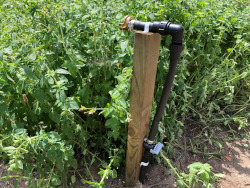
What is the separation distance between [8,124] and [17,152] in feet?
1.77

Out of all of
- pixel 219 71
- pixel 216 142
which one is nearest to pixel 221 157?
pixel 216 142

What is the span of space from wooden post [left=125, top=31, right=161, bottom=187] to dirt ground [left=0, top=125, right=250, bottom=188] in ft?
1.15

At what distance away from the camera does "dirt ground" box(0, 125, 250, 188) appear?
2053 mm

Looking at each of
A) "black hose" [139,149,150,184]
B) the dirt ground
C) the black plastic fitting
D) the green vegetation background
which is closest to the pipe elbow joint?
the black plastic fitting

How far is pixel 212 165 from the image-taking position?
240 centimetres

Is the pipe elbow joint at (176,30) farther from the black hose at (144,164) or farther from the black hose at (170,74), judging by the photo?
the black hose at (144,164)

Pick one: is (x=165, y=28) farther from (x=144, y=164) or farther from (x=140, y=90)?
(x=144, y=164)

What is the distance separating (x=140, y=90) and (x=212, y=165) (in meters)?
1.61

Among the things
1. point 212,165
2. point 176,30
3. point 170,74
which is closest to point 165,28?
point 176,30

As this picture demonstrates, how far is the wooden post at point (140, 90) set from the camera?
125cm

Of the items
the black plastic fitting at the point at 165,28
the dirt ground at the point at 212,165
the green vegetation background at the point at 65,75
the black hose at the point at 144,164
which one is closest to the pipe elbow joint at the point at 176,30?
the black plastic fitting at the point at 165,28

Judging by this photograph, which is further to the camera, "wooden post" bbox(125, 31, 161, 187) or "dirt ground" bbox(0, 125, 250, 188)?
"dirt ground" bbox(0, 125, 250, 188)

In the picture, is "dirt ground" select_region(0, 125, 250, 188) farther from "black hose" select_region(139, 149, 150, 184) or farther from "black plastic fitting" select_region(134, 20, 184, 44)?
"black plastic fitting" select_region(134, 20, 184, 44)

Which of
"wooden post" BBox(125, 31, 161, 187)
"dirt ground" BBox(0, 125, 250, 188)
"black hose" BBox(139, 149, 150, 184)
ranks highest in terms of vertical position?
"wooden post" BBox(125, 31, 161, 187)
